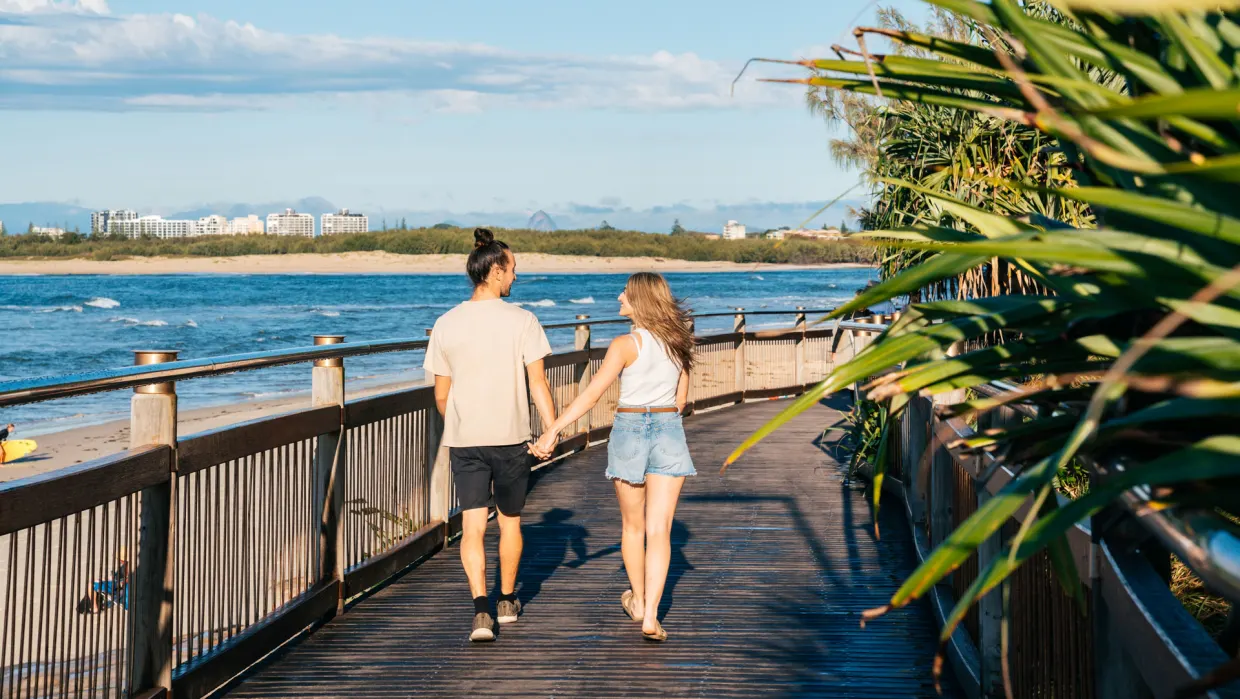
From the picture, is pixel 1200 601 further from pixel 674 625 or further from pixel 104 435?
pixel 104 435

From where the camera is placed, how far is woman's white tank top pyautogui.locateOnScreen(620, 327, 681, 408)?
20.2ft

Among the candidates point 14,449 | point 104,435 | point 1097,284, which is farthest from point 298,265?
point 1097,284

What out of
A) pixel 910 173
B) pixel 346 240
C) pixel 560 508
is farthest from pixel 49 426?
pixel 346 240

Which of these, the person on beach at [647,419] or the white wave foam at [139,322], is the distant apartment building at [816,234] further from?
the white wave foam at [139,322]

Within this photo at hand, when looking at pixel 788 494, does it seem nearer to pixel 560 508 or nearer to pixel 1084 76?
pixel 560 508

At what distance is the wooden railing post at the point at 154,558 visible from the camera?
14.7 ft

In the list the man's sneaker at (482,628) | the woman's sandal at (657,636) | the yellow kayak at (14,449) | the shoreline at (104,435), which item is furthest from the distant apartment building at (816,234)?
the yellow kayak at (14,449)

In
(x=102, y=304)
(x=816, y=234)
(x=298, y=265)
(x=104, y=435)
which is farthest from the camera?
(x=298, y=265)

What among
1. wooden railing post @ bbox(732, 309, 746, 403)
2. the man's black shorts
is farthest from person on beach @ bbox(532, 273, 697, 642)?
wooden railing post @ bbox(732, 309, 746, 403)

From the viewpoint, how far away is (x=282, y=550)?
5824 millimetres

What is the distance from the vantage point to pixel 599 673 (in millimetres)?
5379

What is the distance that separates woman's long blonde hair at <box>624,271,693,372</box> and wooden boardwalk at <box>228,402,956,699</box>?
1366 mm

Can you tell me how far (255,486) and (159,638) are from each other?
42.2 inches

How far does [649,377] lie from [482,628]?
1.43m
